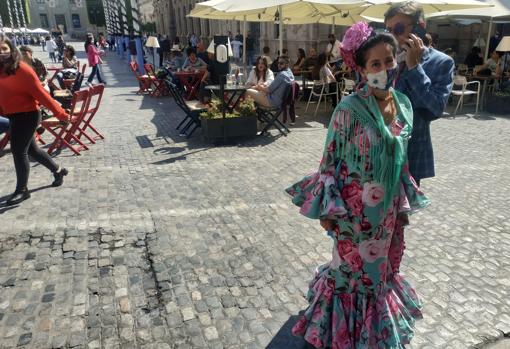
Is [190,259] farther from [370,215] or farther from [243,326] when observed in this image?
[370,215]

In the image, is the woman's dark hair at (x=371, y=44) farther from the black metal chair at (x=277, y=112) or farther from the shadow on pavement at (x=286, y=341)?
the black metal chair at (x=277, y=112)

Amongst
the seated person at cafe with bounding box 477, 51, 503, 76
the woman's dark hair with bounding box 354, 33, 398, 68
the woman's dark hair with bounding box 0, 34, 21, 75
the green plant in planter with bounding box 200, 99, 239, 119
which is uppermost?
the woman's dark hair with bounding box 354, 33, 398, 68

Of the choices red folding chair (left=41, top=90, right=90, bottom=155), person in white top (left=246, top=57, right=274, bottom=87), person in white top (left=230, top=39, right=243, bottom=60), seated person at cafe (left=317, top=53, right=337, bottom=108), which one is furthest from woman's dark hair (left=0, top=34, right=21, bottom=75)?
person in white top (left=230, top=39, right=243, bottom=60)

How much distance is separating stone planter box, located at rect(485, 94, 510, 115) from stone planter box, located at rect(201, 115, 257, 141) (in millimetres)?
6396

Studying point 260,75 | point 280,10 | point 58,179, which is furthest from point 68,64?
point 58,179

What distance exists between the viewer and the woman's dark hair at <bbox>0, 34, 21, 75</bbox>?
13.8ft

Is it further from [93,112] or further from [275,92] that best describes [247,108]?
[93,112]

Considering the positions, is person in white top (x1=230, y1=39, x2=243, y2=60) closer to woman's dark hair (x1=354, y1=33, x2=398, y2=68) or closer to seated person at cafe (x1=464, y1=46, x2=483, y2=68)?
seated person at cafe (x1=464, y1=46, x2=483, y2=68)

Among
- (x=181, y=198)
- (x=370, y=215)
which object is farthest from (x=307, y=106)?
(x=370, y=215)

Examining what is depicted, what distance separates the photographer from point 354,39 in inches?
74.8

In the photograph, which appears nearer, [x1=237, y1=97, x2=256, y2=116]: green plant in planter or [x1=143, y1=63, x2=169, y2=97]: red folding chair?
[x1=237, y1=97, x2=256, y2=116]: green plant in planter

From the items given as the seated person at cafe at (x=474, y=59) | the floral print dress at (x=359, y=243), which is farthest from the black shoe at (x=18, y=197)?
the seated person at cafe at (x=474, y=59)

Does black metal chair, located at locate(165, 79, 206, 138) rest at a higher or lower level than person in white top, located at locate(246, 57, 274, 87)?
lower

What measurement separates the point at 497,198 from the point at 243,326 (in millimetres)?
3705
